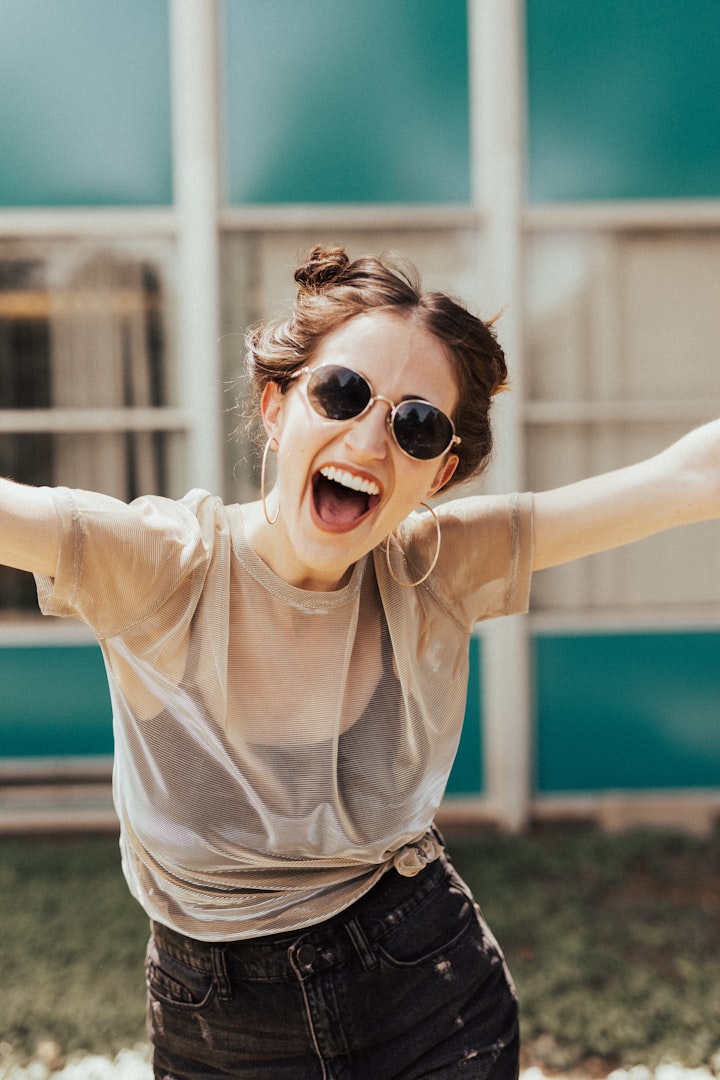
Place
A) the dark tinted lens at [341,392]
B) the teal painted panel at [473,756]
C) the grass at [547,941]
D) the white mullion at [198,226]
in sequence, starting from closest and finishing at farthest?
the dark tinted lens at [341,392]
the grass at [547,941]
the white mullion at [198,226]
the teal painted panel at [473,756]

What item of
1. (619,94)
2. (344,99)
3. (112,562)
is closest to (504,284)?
(619,94)

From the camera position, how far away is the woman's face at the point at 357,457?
155cm

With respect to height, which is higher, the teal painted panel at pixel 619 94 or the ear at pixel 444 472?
the teal painted panel at pixel 619 94

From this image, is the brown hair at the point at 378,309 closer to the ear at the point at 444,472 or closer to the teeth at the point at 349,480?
the ear at the point at 444,472

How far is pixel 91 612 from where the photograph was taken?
1.48 m

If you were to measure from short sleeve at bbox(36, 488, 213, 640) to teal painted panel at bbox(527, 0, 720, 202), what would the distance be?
3.59m

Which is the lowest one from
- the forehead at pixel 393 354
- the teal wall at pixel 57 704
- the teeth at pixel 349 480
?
the teal wall at pixel 57 704

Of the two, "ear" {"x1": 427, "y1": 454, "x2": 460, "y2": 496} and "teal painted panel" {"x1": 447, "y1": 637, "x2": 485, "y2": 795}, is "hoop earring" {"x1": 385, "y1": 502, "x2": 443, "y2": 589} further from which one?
"teal painted panel" {"x1": 447, "y1": 637, "x2": 485, "y2": 795}

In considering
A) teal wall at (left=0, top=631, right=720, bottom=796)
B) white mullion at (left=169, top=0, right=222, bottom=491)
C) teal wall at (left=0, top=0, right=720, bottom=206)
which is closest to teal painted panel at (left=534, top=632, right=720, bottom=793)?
teal wall at (left=0, top=631, right=720, bottom=796)

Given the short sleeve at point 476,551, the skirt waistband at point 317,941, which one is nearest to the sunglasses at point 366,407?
the short sleeve at point 476,551

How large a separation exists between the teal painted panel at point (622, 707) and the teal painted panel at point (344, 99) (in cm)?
227

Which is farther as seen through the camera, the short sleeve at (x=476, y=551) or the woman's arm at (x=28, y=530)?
the short sleeve at (x=476, y=551)

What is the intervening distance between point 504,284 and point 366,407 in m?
3.24

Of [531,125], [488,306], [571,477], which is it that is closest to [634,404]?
[571,477]
